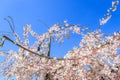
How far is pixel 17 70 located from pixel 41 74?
2.95 feet

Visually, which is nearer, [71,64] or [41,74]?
[71,64]

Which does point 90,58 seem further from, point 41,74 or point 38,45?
point 38,45

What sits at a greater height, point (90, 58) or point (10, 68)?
point (10, 68)

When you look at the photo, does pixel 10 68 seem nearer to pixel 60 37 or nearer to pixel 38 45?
pixel 38 45

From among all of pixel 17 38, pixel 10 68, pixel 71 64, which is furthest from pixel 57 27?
pixel 71 64

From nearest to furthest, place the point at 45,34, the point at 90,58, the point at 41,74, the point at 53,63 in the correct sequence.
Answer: the point at 90,58 → the point at 53,63 → the point at 41,74 → the point at 45,34

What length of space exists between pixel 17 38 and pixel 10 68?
1512mm

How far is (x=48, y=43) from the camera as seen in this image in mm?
12141

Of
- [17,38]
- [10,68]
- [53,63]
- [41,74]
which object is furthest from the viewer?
[17,38]

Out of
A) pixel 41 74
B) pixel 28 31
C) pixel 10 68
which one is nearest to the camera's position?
pixel 41 74

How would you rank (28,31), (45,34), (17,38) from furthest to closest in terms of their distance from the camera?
(28,31)
(45,34)
(17,38)

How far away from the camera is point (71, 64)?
6578 mm

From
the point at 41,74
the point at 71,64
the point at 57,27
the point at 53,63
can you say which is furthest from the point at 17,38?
the point at 71,64

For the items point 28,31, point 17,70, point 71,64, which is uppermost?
point 28,31
